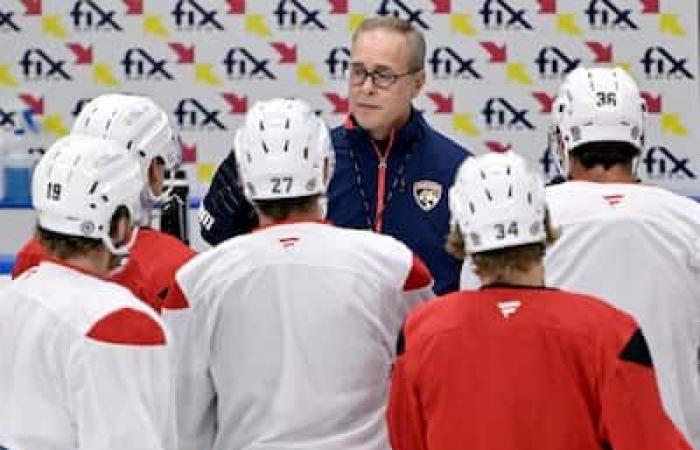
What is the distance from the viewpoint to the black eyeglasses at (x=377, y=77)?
4.38m

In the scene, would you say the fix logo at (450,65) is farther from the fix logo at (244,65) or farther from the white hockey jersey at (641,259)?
the white hockey jersey at (641,259)

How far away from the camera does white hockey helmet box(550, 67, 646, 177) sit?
11.9ft

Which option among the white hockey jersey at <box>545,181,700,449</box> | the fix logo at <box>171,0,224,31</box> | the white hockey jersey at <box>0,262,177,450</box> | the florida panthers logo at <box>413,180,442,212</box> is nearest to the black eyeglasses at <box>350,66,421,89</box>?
the florida panthers logo at <box>413,180,442,212</box>

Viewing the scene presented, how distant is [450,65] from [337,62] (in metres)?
0.45

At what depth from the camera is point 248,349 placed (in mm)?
3305

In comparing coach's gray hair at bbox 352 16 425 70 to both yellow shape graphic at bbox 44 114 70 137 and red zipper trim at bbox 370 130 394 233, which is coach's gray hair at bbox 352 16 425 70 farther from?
yellow shape graphic at bbox 44 114 70 137

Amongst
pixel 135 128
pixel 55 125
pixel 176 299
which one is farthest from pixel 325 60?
pixel 176 299

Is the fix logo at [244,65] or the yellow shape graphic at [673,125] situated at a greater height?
the fix logo at [244,65]

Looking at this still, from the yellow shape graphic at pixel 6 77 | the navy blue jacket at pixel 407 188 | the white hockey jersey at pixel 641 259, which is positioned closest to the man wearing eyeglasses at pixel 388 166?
the navy blue jacket at pixel 407 188

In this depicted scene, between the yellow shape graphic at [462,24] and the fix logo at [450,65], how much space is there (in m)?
0.08

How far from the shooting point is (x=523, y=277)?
3.06 m

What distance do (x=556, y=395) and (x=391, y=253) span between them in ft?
1.65

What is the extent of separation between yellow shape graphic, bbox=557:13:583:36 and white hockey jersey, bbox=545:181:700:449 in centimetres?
364

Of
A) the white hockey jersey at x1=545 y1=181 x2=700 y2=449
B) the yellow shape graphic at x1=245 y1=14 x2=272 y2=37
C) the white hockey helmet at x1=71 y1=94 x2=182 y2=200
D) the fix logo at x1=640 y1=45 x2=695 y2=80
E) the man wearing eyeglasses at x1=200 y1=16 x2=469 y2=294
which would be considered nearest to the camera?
the white hockey jersey at x1=545 y1=181 x2=700 y2=449
